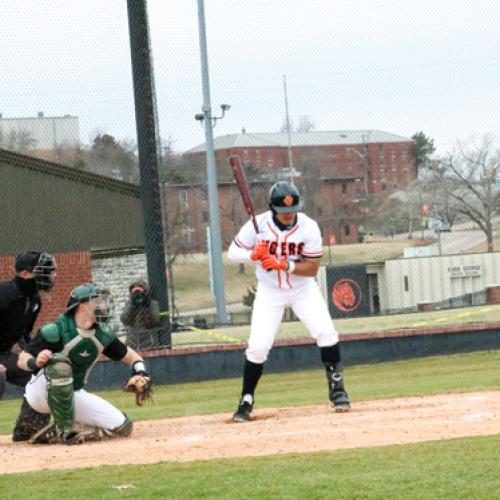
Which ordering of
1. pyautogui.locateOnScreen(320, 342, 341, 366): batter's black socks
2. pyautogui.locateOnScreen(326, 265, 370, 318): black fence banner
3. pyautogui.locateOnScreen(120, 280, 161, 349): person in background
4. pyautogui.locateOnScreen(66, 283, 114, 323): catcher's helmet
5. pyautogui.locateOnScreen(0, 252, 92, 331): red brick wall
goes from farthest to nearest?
1. pyautogui.locateOnScreen(326, 265, 370, 318): black fence banner
2. pyautogui.locateOnScreen(0, 252, 92, 331): red brick wall
3. pyautogui.locateOnScreen(120, 280, 161, 349): person in background
4. pyautogui.locateOnScreen(320, 342, 341, 366): batter's black socks
5. pyautogui.locateOnScreen(66, 283, 114, 323): catcher's helmet

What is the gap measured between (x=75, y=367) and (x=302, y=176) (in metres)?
12.0

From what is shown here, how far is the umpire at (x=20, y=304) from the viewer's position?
25.4 ft

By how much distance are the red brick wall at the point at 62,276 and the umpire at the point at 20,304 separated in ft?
21.8

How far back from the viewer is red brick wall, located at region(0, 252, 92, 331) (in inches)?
576

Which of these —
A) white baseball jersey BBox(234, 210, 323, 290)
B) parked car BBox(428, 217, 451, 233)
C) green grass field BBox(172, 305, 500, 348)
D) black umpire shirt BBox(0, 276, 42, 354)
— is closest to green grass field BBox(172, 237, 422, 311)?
green grass field BBox(172, 305, 500, 348)

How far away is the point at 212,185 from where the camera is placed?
16.7m

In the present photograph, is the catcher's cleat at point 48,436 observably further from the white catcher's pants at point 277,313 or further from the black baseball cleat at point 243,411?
the white catcher's pants at point 277,313

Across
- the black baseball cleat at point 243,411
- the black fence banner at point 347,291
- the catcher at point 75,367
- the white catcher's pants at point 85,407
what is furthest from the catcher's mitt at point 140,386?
the black fence banner at point 347,291

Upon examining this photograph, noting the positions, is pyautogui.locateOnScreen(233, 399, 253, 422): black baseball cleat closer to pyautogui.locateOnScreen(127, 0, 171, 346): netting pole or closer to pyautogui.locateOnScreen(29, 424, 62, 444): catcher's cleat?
pyautogui.locateOnScreen(29, 424, 62, 444): catcher's cleat

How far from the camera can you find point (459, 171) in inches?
911

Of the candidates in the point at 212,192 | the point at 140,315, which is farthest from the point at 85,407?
the point at 212,192

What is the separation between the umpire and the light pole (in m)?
7.62

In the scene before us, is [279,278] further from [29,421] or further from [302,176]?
[302,176]

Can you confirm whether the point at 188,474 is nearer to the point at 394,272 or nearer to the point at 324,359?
the point at 324,359
